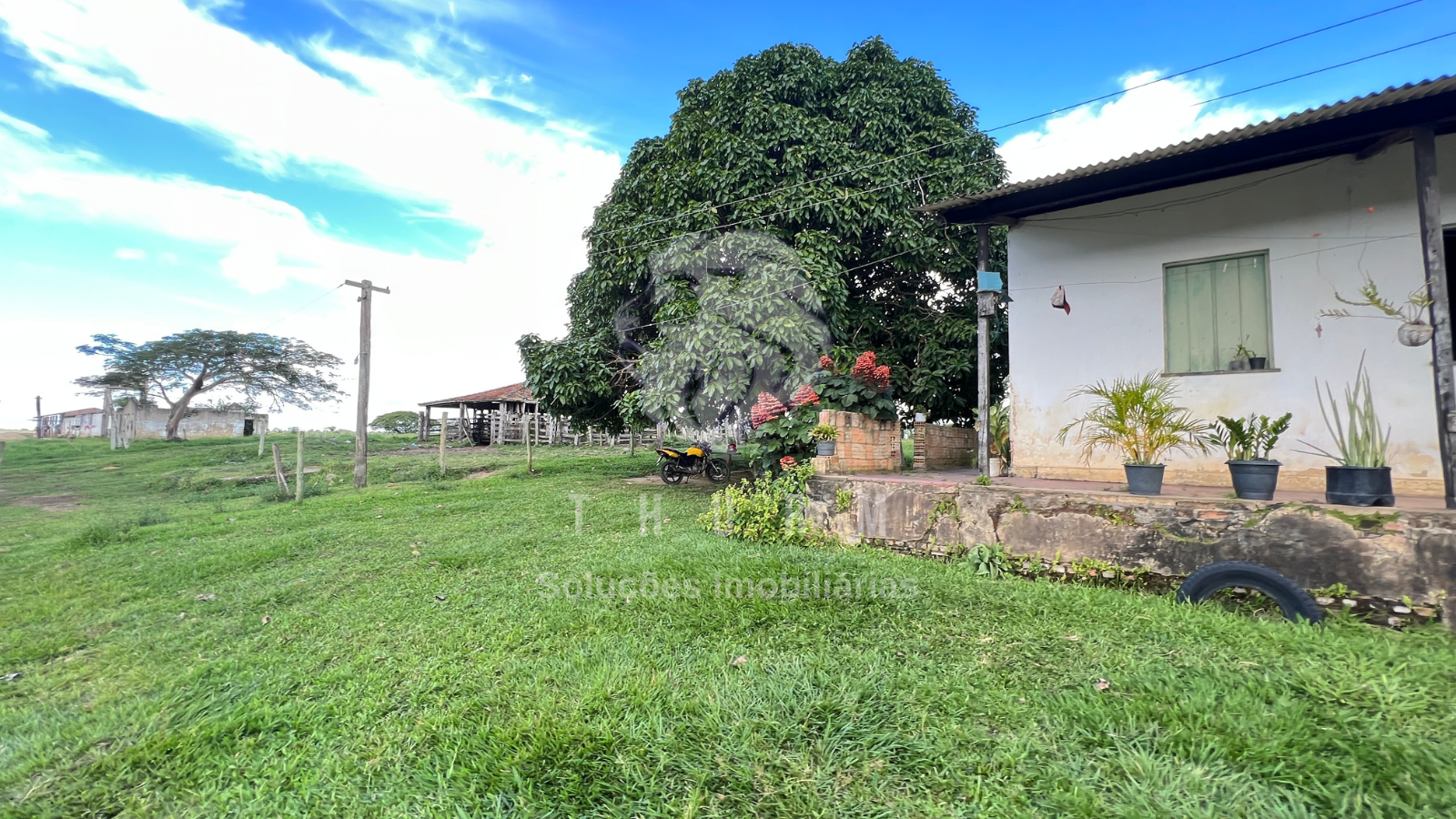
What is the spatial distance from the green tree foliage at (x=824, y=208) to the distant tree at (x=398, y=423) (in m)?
32.2

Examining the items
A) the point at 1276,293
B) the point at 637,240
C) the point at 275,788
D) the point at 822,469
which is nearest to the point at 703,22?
the point at 637,240

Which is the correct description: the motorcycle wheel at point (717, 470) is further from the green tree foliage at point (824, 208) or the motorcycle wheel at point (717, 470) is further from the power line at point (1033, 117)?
the power line at point (1033, 117)

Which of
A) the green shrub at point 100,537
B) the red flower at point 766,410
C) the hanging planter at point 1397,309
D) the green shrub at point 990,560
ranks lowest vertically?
the green shrub at point 100,537

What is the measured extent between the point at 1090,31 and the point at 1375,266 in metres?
4.23

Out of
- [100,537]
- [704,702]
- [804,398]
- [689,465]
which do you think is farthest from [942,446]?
[100,537]

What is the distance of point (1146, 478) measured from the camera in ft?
12.9

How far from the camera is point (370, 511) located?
8008 millimetres

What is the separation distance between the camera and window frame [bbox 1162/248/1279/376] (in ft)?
15.5

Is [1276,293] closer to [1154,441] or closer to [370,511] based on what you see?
[1154,441]

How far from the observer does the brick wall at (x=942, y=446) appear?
6.90 meters

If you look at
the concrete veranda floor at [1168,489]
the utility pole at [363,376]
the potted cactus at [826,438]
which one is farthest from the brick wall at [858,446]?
the utility pole at [363,376]

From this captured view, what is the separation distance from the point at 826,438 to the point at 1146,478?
99.1 inches

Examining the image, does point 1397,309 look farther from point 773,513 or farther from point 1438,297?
point 773,513

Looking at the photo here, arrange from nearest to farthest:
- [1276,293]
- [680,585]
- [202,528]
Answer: [680,585] → [1276,293] → [202,528]
